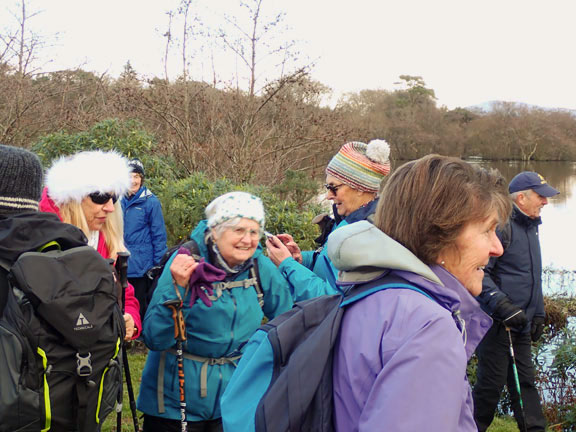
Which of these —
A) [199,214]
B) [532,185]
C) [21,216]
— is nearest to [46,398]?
[21,216]

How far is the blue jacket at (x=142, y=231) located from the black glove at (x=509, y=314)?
134 inches

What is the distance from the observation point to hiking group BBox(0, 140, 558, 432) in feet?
4.66

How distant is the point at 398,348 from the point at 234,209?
1932 millimetres

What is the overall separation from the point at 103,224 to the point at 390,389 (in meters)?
2.52

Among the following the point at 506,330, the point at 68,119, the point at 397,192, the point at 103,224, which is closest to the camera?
Result: the point at 397,192

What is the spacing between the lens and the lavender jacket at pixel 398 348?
51.8 inches

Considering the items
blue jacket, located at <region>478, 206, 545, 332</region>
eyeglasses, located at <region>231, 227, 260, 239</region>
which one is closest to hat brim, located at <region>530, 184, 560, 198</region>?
blue jacket, located at <region>478, 206, 545, 332</region>

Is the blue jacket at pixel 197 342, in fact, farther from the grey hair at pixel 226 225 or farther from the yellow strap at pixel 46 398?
the yellow strap at pixel 46 398

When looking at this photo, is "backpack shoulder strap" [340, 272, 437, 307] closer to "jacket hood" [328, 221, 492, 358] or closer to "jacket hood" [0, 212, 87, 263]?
"jacket hood" [328, 221, 492, 358]

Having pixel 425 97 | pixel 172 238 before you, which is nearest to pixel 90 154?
pixel 172 238

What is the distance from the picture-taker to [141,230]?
605cm

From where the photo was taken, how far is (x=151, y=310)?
297 centimetres

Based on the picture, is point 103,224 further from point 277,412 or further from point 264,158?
point 264,158

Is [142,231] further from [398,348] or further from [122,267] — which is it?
[398,348]
